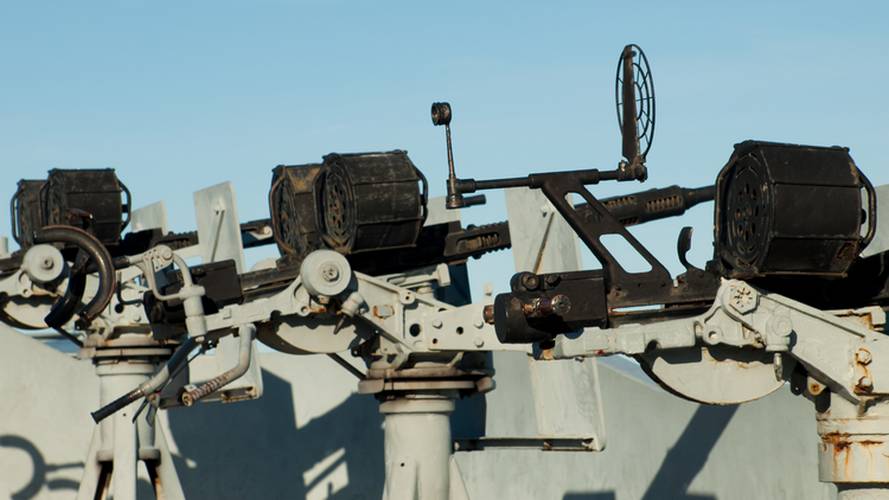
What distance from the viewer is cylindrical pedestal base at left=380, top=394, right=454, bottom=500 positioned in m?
12.2

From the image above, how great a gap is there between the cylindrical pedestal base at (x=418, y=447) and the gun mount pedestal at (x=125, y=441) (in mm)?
3115

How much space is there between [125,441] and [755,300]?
7732 mm

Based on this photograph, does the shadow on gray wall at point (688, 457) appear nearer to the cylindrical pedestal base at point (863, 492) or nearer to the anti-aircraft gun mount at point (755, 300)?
the anti-aircraft gun mount at point (755, 300)

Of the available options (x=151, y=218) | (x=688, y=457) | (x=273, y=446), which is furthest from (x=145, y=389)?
(x=688, y=457)

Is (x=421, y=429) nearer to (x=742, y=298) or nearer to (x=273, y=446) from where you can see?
(x=742, y=298)

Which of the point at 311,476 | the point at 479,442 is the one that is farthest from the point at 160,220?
the point at 479,442

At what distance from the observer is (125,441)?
48.3ft

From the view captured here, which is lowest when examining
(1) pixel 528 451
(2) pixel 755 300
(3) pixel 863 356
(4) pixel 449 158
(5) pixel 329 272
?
(1) pixel 528 451

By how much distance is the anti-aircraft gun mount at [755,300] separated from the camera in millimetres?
8141

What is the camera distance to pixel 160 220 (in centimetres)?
1661

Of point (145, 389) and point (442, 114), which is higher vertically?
point (442, 114)

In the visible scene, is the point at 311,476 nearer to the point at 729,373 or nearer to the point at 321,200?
the point at 321,200

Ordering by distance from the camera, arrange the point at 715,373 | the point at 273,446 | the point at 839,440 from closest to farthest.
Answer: the point at 839,440 < the point at 715,373 < the point at 273,446

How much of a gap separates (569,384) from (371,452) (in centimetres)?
679
